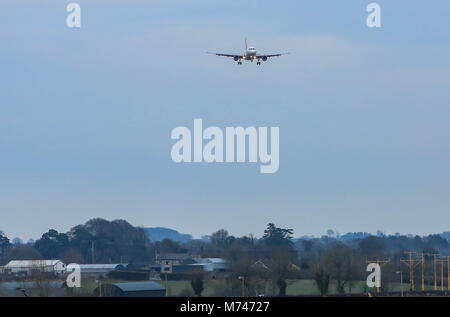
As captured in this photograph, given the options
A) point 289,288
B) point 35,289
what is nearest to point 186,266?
point 289,288

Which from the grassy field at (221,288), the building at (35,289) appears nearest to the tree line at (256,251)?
the grassy field at (221,288)

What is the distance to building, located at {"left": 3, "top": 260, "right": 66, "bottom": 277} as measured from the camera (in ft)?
362

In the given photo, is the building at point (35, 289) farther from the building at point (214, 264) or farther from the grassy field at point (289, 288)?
the building at point (214, 264)

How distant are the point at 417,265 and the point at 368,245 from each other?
18730 millimetres

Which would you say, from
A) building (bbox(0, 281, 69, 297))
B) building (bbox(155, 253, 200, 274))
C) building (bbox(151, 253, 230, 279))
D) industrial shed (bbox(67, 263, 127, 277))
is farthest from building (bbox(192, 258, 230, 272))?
building (bbox(0, 281, 69, 297))

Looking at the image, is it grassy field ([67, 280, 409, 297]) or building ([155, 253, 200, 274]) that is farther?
building ([155, 253, 200, 274])

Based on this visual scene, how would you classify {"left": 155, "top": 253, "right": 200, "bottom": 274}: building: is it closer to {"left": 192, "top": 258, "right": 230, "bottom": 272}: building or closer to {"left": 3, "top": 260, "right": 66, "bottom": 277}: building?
{"left": 192, "top": 258, "right": 230, "bottom": 272}: building

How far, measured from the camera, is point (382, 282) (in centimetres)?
10744

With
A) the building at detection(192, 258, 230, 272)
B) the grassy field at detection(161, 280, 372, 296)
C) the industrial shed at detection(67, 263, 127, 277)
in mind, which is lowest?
the grassy field at detection(161, 280, 372, 296)

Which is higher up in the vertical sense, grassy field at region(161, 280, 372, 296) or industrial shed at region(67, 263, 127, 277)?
industrial shed at region(67, 263, 127, 277)

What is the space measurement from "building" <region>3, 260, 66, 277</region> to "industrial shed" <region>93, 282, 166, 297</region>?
12.5 meters

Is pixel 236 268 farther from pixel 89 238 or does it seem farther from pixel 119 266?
pixel 89 238

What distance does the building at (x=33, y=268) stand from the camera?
110 m
